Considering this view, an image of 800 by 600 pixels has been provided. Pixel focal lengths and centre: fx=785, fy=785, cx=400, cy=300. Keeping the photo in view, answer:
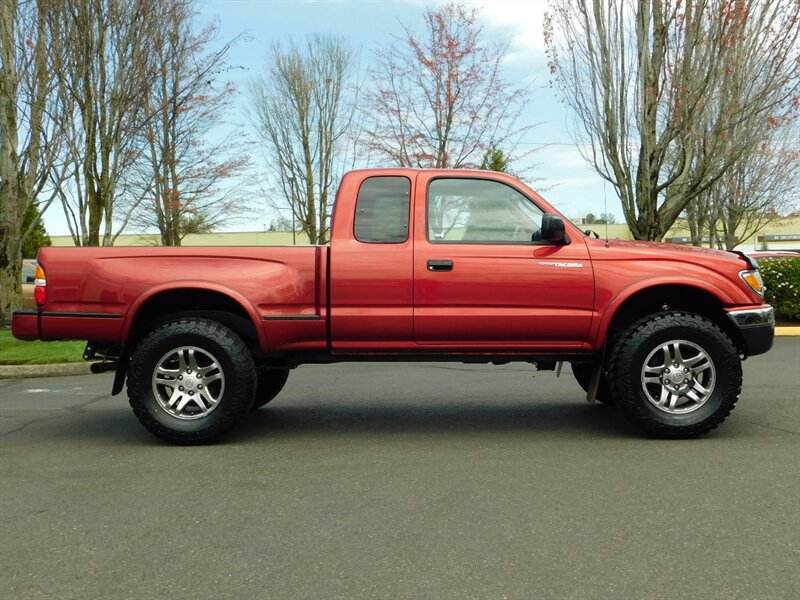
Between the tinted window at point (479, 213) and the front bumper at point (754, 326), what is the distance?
159 cm

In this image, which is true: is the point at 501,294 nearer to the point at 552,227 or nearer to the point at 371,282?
the point at 552,227

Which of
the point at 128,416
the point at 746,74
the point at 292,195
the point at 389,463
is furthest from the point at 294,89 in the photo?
A: the point at 389,463

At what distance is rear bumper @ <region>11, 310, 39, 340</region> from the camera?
18.7ft

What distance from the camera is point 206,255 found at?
5660 mm

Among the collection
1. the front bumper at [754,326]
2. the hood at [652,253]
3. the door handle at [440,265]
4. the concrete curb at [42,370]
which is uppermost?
the hood at [652,253]

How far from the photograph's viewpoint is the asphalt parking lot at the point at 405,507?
3.14 m

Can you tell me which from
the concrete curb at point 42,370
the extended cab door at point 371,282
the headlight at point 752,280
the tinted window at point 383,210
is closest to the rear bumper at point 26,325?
the extended cab door at point 371,282

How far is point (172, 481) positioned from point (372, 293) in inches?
74.5

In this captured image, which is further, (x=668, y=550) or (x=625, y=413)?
(x=625, y=413)

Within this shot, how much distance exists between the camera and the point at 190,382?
5.62 m

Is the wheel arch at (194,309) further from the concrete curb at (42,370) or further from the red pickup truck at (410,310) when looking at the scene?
the concrete curb at (42,370)

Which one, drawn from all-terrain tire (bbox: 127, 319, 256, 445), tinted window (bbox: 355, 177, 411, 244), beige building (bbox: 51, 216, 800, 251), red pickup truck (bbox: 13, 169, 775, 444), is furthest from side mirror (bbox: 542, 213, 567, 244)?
beige building (bbox: 51, 216, 800, 251)

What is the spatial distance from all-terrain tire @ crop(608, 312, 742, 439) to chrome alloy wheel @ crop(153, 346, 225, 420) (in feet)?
9.45

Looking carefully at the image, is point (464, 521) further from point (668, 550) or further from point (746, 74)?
point (746, 74)
